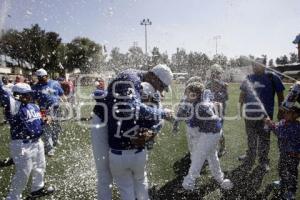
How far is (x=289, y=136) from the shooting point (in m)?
5.89

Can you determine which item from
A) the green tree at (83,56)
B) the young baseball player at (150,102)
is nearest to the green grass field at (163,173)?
the young baseball player at (150,102)

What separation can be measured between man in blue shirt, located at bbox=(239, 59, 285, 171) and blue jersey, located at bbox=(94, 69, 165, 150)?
3972 mm

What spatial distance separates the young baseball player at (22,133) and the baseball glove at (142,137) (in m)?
2.41

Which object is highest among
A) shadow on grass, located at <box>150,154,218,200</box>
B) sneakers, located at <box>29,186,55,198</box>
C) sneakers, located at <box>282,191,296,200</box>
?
sneakers, located at <box>282,191,296,200</box>

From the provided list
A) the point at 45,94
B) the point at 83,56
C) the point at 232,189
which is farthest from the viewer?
the point at 83,56

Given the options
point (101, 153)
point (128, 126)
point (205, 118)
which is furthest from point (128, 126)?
point (205, 118)

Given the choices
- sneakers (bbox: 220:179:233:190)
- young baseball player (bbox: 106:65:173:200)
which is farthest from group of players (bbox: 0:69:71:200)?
sneakers (bbox: 220:179:233:190)

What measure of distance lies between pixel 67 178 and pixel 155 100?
138 inches

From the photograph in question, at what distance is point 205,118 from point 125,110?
8.11 ft

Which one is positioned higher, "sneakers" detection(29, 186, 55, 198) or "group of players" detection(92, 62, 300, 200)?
"group of players" detection(92, 62, 300, 200)

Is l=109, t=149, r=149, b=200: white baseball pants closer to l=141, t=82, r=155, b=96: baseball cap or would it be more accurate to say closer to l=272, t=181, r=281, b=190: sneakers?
l=141, t=82, r=155, b=96: baseball cap

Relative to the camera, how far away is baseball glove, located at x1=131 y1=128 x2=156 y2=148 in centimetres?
422

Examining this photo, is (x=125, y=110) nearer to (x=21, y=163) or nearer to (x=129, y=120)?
(x=129, y=120)

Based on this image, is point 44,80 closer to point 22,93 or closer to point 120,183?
point 22,93
